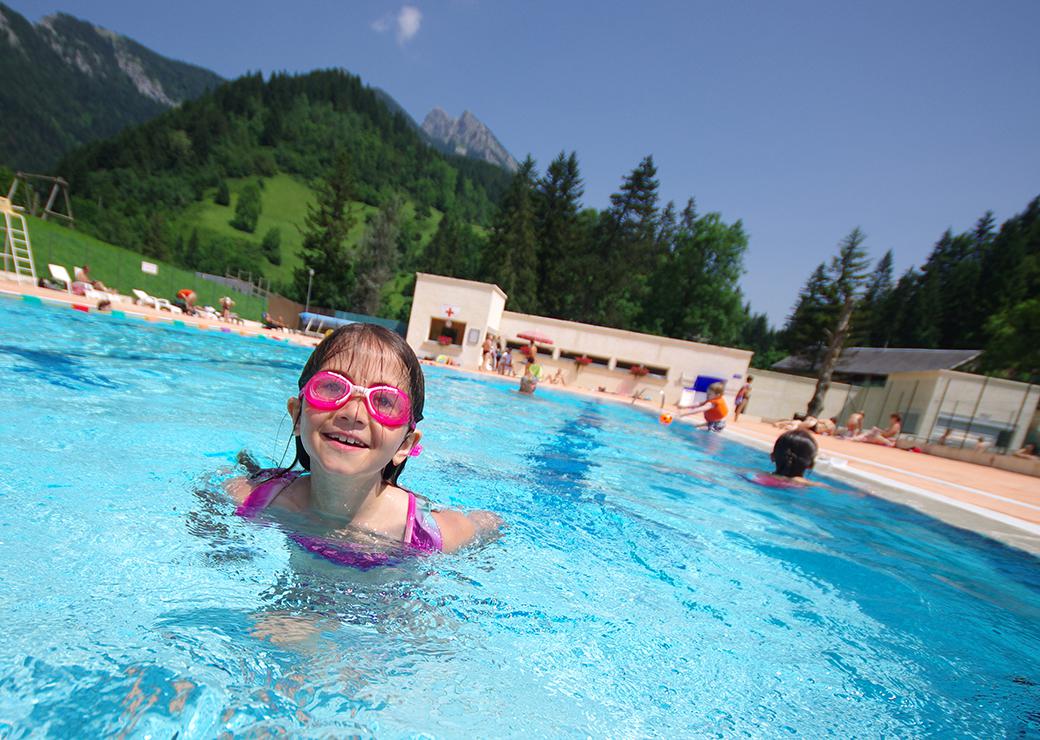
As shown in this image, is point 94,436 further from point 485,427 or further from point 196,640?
point 485,427

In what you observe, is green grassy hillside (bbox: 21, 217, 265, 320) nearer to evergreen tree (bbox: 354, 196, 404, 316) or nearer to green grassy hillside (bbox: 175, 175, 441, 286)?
evergreen tree (bbox: 354, 196, 404, 316)

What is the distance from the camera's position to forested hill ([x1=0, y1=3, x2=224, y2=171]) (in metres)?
106

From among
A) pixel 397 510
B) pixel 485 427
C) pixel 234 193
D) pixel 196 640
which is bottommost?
pixel 485 427

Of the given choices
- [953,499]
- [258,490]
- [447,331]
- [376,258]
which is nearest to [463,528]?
[258,490]

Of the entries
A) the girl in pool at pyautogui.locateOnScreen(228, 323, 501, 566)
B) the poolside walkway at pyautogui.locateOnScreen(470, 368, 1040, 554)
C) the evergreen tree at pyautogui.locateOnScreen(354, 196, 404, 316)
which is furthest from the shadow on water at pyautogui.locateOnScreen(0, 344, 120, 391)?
the evergreen tree at pyautogui.locateOnScreen(354, 196, 404, 316)

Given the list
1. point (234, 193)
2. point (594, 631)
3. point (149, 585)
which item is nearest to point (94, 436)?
point (149, 585)

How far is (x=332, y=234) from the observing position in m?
41.7

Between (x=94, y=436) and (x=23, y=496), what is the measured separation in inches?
63.7

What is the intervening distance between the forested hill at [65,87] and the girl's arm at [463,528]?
129 m

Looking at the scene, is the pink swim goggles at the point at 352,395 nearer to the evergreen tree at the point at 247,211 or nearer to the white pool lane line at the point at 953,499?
the white pool lane line at the point at 953,499

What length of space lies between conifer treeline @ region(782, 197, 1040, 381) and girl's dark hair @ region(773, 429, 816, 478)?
3679cm

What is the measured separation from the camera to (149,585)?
2.00m

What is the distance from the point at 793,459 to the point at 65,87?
195 metres

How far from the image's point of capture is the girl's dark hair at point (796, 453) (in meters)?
6.97
